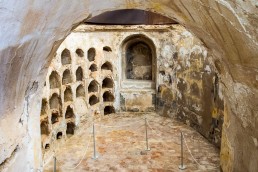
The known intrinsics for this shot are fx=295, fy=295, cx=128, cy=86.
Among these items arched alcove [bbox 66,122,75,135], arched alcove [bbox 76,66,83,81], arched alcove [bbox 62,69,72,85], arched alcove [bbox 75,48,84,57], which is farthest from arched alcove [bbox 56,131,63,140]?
arched alcove [bbox 75,48,84,57]

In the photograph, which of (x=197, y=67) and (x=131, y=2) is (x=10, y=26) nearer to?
(x=131, y=2)

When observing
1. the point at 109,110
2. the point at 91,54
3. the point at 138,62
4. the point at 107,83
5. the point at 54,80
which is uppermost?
the point at 91,54

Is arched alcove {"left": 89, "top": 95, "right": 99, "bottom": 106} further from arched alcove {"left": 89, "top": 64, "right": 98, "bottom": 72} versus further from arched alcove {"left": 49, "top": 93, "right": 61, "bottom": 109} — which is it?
arched alcove {"left": 49, "top": 93, "right": 61, "bottom": 109}

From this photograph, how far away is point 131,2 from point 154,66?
5192 mm

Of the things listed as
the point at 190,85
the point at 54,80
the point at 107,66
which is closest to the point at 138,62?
the point at 107,66

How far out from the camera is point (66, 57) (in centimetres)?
564

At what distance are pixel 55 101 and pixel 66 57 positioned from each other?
2.99ft

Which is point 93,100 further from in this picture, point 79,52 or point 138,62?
point 138,62

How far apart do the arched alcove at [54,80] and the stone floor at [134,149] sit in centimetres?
104

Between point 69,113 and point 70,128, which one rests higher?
point 69,113

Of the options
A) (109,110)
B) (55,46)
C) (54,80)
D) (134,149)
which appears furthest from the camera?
(109,110)

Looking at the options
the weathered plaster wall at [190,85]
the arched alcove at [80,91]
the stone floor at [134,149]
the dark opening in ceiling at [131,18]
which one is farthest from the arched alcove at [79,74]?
the weathered plaster wall at [190,85]

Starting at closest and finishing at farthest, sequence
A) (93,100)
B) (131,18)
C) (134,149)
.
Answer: (134,149)
(131,18)
(93,100)

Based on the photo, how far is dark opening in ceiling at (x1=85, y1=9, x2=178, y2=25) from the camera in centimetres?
647
